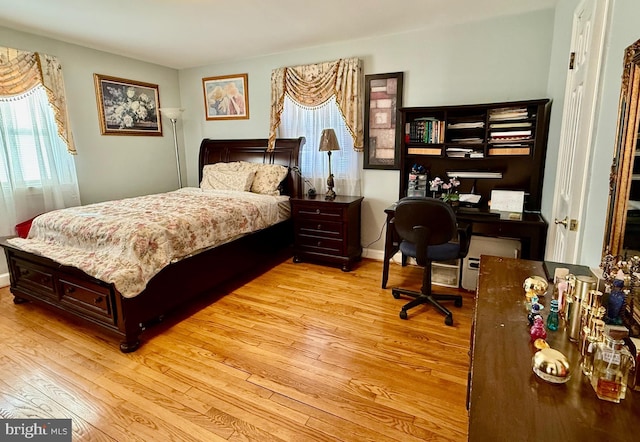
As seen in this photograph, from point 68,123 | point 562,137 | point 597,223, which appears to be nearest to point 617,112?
point 597,223

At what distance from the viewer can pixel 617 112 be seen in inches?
51.3

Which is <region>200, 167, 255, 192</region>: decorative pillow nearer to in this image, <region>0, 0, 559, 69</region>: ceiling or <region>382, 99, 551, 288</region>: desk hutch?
<region>0, 0, 559, 69</region>: ceiling

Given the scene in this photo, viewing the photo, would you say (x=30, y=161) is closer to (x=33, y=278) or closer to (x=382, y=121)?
(x=33, y=278)

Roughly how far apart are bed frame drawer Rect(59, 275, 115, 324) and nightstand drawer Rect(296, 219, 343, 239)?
1997 millimetres

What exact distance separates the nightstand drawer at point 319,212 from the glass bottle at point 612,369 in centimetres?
283

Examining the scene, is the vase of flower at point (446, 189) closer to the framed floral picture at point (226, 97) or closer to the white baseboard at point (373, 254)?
the white baseboard at point (373, 254)

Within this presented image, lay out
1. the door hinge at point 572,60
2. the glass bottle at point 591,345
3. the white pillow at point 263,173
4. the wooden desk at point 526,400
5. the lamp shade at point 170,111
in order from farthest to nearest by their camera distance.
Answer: the lamp shade at point 170,111 < the white pillow at point 263,173 < the door hinge at point 572,60 < the glass bottle at point 591,345 < the wooden desk at point 526,400

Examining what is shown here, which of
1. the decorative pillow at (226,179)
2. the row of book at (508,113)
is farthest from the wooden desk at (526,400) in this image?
the decorative pillow at (226,179)

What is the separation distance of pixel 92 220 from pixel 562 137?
3.44m

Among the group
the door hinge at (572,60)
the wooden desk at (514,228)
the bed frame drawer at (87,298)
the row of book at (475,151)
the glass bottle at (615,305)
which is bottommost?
the bed frame drawer at (87,298)

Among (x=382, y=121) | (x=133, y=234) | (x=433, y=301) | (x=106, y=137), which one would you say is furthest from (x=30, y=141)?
(x=433, y=301)

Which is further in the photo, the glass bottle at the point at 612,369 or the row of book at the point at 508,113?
the row of book at the point at 508,113

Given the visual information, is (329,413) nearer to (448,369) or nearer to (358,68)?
(448,369)

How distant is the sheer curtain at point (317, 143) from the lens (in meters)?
→ 3.91
